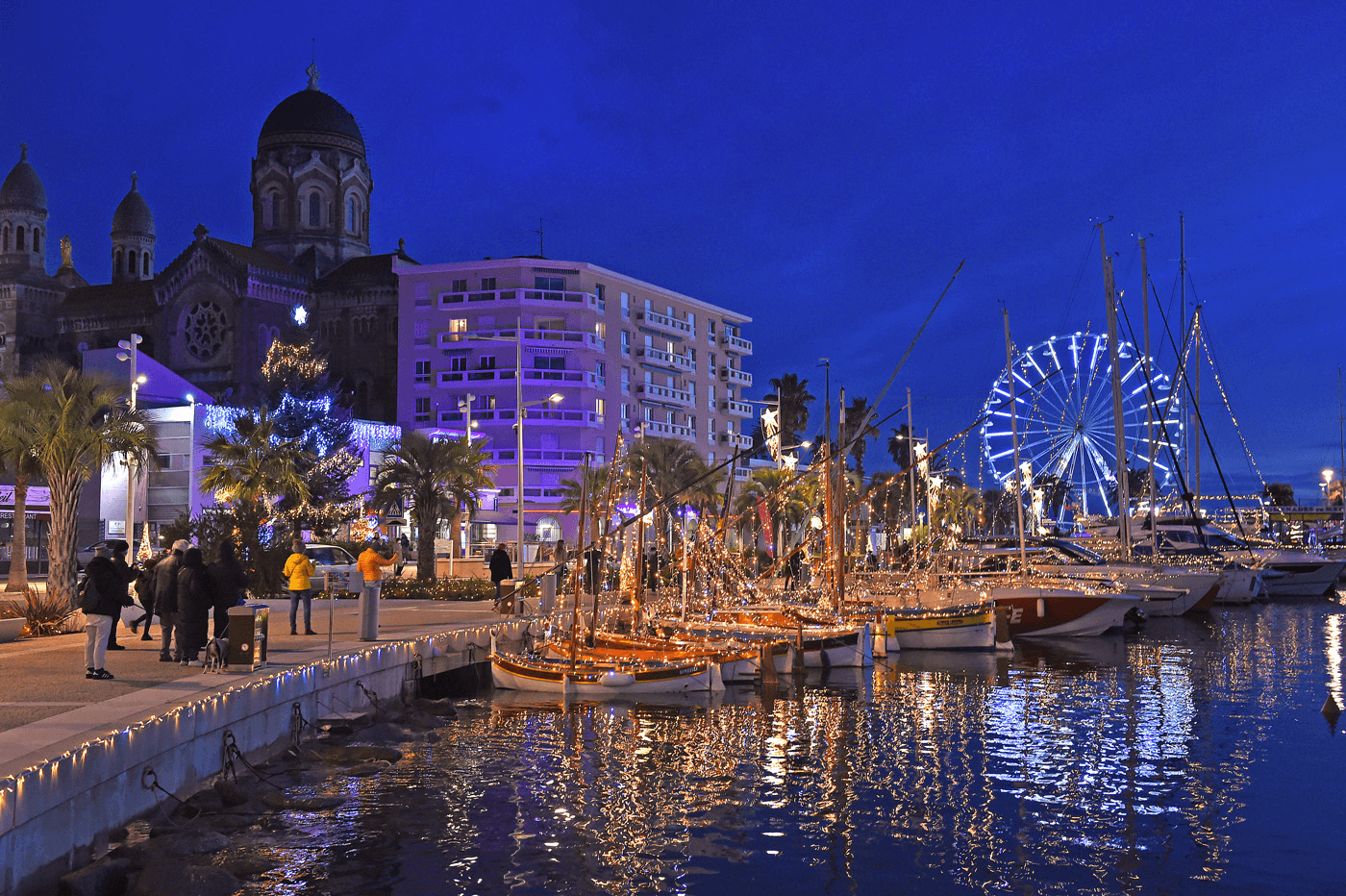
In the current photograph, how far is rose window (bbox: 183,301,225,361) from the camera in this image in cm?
8506

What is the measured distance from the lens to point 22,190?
320ft

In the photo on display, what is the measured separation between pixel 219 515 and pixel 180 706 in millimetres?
24514

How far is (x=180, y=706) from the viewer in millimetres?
13625

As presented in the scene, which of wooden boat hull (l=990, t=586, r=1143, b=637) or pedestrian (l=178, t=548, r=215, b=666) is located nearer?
pedestrian (l=178, t=548, r=215, b=666)

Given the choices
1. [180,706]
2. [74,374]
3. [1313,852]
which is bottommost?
[1313,852]

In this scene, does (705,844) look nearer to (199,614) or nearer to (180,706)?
(180,706)

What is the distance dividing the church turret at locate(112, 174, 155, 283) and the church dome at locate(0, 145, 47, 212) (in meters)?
10.7

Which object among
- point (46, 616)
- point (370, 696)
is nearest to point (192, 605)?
point (370, 696)

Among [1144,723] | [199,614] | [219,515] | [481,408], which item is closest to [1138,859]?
[1144,723]

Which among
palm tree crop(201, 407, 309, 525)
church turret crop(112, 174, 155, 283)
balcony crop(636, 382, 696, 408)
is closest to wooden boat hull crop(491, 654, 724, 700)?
palm tree crop(201, 407, 309, 525)

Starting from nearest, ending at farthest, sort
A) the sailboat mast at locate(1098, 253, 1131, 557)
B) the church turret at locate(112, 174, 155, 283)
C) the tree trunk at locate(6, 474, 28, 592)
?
the tree trunk at locate(6, 474, 28, 592) < the sailboat mast at locate(1098, 253, 1131, 557) < the church turret at locate(112, 174, 155, 283)

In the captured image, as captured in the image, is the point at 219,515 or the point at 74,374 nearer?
the point at 74,374

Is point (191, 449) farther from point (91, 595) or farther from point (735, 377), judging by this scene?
point (735, 377)

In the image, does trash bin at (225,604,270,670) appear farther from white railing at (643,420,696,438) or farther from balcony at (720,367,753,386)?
balcony at (720,367,753,386)
